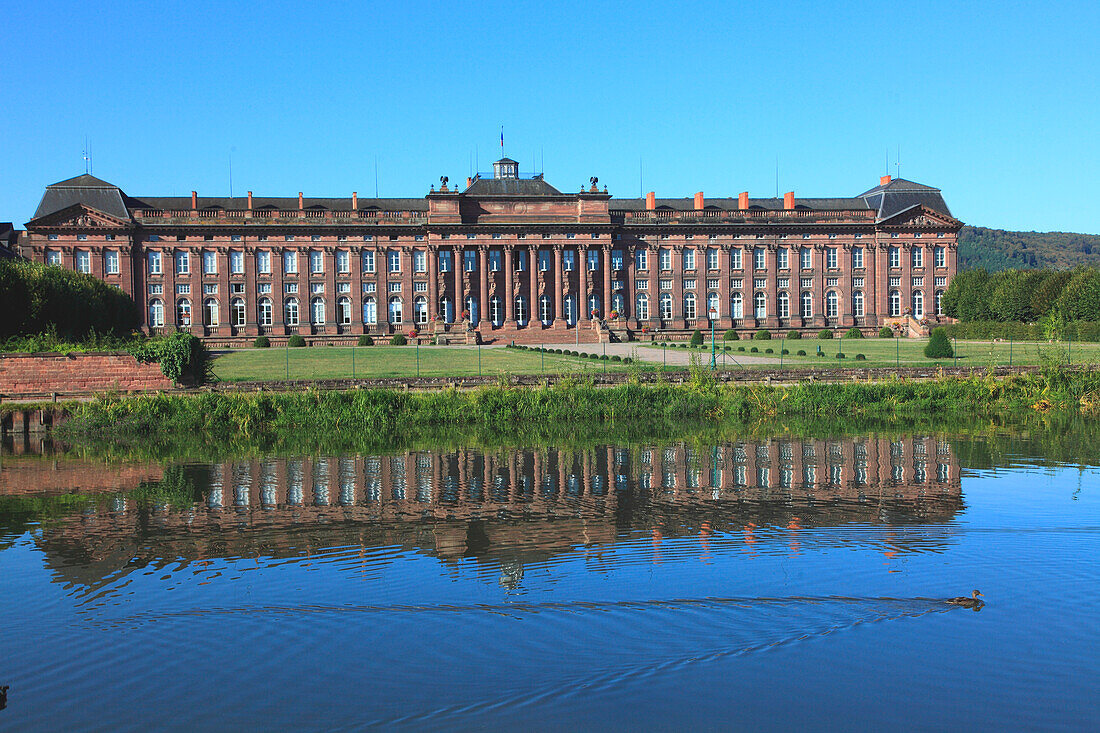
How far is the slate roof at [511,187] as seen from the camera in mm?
84812

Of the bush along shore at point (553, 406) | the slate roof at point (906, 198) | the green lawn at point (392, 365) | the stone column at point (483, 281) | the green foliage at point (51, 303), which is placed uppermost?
the slate roof at point (906, 198)

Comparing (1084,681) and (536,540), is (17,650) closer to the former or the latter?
(536,540)

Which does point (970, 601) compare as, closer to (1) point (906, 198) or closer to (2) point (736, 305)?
(2) point (736, 305)

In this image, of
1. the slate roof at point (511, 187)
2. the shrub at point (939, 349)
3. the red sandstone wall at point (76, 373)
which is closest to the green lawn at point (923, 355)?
the shrub at point (939, 349)

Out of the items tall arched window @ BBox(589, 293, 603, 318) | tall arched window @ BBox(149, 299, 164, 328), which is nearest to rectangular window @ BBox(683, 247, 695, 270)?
tall arched window @ BBox(589, 293, 603, 318)

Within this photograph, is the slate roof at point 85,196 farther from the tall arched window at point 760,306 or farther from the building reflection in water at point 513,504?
the building reflection in water at point 513,504

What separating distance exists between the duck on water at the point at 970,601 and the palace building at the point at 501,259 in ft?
223

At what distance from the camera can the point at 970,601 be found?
10898mm

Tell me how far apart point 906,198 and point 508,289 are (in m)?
34.8

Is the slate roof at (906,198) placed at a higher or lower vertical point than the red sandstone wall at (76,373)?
higher

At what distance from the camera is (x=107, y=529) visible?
1591 centimetres

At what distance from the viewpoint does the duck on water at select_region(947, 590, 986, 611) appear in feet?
35.3

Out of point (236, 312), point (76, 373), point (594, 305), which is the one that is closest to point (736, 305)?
point (594, 305)

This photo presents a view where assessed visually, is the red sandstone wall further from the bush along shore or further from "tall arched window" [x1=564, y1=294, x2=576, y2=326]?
"tall arched window" [x1=564, y1=294, x2=576, y2=326]
